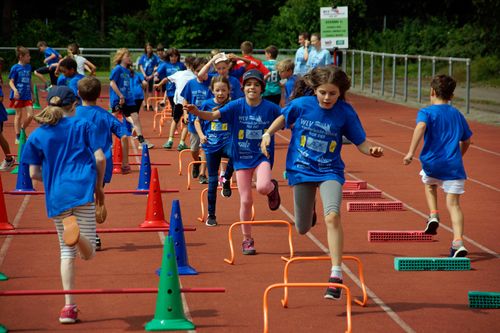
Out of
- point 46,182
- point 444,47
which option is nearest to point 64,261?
point 46,182

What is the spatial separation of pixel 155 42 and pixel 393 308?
157 ft

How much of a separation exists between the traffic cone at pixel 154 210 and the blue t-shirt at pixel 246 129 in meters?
1.42

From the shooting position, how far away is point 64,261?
8.16 metres

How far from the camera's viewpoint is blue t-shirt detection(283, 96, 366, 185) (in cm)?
894

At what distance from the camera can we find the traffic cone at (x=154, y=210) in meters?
12.2

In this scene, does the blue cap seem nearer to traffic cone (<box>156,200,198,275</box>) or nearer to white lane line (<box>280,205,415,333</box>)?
traffic cone (<box>156,200,198,275</box>)

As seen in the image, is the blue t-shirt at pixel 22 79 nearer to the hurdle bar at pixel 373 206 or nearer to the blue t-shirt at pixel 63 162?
the hurdle bar at pixel 373 206

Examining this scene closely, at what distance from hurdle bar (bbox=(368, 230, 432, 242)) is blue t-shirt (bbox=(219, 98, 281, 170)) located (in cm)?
145

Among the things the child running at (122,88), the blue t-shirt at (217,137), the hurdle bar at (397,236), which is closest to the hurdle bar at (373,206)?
the blue t-shirt at (217,137)

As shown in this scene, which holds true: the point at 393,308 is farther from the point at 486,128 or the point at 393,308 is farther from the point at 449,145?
the point at 486,128

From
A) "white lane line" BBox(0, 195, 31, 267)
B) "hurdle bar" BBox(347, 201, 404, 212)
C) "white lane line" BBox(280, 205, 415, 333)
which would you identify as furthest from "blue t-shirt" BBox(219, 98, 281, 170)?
"hurdle bar" BBox(347, 201, 404, 212)

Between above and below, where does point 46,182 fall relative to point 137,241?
above

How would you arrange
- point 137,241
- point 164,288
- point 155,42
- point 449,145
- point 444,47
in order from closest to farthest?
point 164,288 < point 449,145 < point 137,241 < point 444,47 < point 155,42

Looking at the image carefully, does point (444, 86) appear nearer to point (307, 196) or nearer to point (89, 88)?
point (307, 196)
